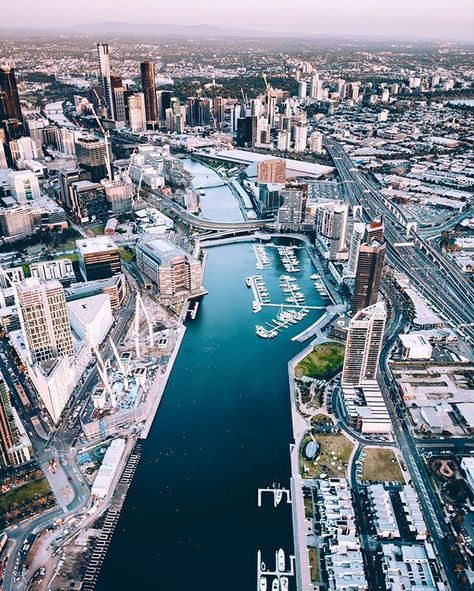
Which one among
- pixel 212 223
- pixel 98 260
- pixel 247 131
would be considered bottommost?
pixel 212 223

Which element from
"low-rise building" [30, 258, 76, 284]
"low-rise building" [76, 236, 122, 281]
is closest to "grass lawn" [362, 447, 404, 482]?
"low-rise building" [76, 236, 122, 281]

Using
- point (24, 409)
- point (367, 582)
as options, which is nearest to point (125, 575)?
point (367, 582)

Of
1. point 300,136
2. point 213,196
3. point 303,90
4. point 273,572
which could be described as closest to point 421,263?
point 213,196

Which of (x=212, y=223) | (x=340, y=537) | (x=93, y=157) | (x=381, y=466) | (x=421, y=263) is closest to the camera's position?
(x=340, y=537)

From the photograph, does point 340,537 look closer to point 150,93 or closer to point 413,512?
point 413,512

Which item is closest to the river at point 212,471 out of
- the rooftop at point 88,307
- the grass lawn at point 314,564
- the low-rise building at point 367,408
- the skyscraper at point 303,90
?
the grass lawn at point 314,564

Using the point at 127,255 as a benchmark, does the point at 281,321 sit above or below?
below

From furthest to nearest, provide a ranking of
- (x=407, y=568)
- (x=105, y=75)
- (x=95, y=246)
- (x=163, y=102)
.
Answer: (x=163, y=102)
(x=105, y=75)
(x=95, y=246)
(x=407, y=568)
